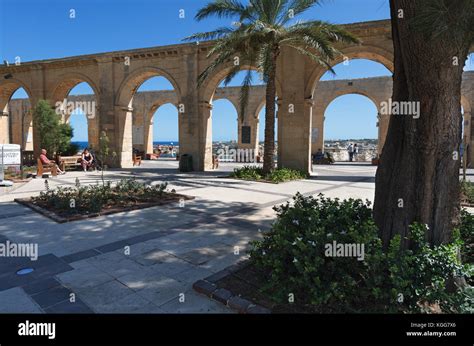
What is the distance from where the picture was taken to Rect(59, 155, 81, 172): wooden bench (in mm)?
15212

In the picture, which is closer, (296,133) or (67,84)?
(296,133)

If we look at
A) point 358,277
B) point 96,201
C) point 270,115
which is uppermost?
point 270,115

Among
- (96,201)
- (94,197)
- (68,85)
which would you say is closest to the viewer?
(96,201)

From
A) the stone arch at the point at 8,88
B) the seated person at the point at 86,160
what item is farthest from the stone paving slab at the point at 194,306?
the stone arch at the point at 8,88

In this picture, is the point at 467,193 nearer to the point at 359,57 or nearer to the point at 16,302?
the point at 359,57

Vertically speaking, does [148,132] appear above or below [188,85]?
below

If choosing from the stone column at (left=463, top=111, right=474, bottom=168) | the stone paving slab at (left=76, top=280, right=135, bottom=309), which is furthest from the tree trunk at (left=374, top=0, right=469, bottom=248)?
the stone column at (left=463, top=111, right=474, bottom=168)

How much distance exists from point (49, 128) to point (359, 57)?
1635 centimetres

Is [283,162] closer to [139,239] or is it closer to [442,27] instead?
[139,239]

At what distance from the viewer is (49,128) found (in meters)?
16.5

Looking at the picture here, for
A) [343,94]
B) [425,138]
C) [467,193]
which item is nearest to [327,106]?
[343,94]

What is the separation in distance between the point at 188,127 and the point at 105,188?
9101 mm

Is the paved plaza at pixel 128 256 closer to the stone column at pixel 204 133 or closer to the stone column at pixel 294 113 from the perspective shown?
the stone column at pixel 294 113

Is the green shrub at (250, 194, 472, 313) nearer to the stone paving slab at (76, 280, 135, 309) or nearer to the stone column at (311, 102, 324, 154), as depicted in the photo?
the stone paving slab at (76, 280, 135, 309)
